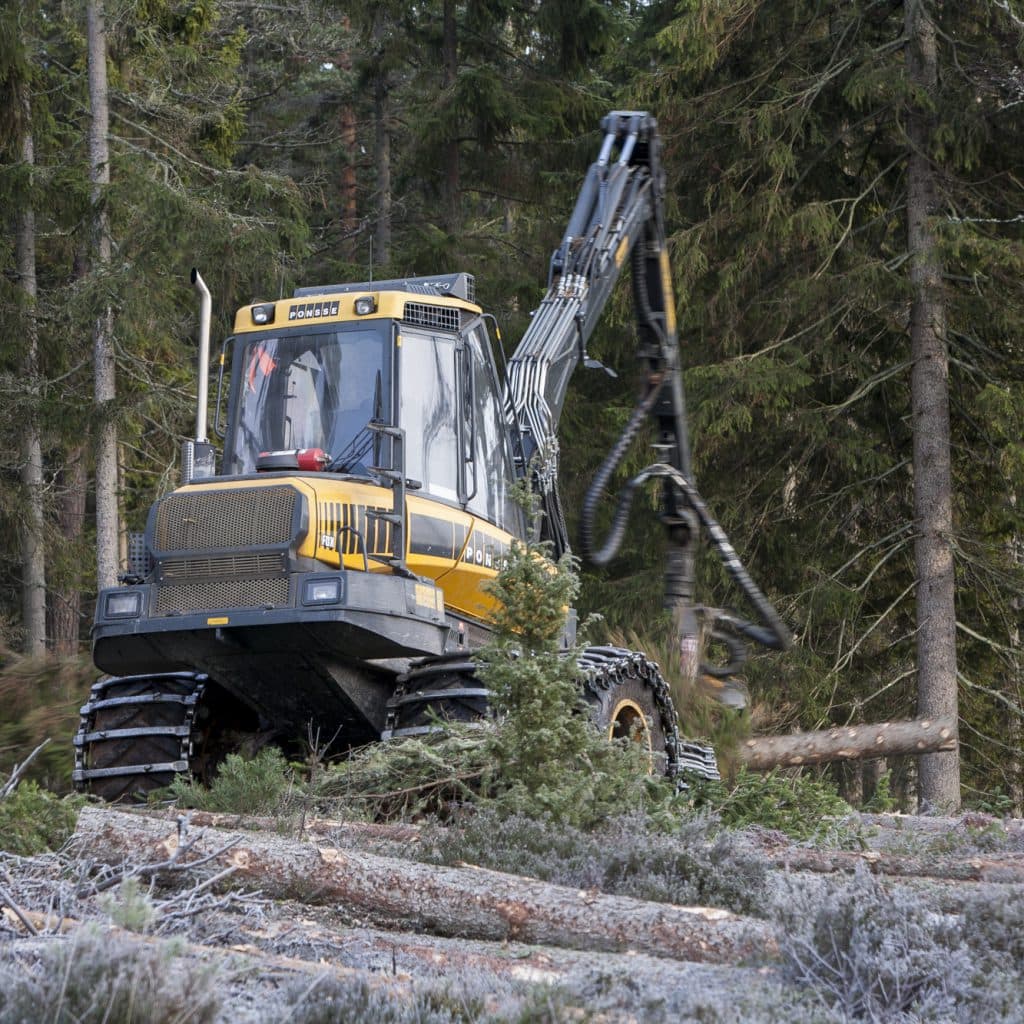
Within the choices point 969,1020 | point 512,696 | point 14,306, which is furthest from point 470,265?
Result: point 969,1020

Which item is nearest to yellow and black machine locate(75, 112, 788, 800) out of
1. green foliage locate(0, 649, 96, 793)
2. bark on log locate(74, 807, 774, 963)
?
green foliage locate(0, 649, 96, 793)

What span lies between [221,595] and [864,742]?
5.33 m

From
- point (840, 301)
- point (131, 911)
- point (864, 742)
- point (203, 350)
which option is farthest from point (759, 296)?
point (131, 911)

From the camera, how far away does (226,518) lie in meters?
9.16

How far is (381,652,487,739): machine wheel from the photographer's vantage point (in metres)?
9.05

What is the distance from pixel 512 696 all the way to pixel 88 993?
13.2 feet

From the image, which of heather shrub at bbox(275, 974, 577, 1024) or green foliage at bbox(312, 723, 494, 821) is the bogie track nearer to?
green foliage at bbox(312, 723, 494, 821)

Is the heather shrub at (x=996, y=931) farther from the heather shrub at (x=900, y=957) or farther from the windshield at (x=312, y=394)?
the windshield at (x=312, y=394)

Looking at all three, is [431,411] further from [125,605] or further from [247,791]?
[247,791]

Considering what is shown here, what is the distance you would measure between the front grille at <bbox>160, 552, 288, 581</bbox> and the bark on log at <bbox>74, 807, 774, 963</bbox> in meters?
2.73

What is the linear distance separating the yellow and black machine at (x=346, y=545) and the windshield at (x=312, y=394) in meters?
0.01

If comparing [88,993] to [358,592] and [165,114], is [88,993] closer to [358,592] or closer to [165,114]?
[358,592]

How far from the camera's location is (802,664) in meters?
17.2

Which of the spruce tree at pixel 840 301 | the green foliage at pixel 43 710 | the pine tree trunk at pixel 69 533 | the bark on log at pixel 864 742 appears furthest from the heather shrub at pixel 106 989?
the pine tree trunk at pixel 69 533
